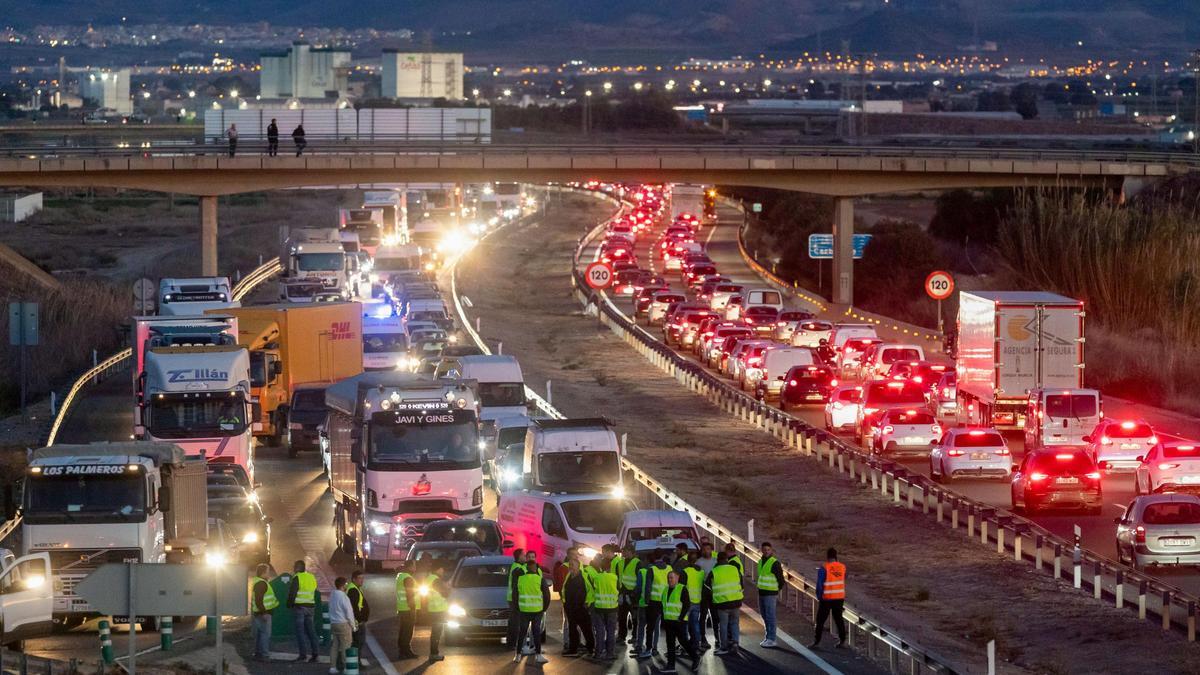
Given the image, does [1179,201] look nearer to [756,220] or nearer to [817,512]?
[817,512]

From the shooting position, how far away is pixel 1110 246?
2660 inches

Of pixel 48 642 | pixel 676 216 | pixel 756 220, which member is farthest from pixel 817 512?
pixel 756 220


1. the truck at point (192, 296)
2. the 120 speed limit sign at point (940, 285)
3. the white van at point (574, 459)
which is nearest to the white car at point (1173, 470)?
the white van at point (574, 459)

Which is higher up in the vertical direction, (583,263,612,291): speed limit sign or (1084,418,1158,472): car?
(583,263,612,291): speed limit sign

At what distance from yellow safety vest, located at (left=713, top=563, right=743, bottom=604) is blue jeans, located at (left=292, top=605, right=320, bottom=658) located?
452 centimetres

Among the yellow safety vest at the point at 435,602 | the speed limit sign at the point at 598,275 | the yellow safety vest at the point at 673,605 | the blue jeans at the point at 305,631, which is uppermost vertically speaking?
the speed limit sign at the point at 598,275

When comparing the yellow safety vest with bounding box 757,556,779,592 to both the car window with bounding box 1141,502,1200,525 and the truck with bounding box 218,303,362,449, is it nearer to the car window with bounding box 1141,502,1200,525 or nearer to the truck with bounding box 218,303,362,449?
the car window with bounding box 1141,502,1200,525

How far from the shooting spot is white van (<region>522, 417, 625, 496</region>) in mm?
30422

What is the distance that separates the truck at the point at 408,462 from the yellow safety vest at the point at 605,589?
20.2 ft

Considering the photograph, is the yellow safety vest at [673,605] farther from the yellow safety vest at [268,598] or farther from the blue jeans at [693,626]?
the yellow safety vest at [268,598]

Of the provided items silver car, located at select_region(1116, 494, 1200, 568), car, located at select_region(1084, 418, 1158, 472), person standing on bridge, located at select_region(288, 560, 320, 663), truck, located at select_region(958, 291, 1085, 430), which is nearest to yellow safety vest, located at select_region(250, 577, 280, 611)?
person standing on bridge, located at select_region(288, 560, 320, 663)

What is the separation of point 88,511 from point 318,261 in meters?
46.3

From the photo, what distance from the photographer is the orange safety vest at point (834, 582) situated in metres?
22.0

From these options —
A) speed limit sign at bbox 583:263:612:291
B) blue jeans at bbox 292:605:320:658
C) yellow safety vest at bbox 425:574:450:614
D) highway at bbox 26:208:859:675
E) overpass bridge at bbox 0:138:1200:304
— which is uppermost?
overpass bridge at bbox 0:138:1200:304
